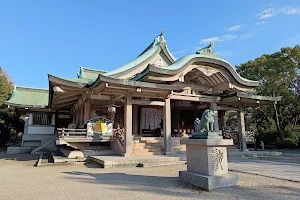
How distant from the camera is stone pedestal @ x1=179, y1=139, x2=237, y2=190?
17.3 feet

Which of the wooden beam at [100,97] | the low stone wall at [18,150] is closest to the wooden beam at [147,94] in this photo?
the wooden beam at [100,97]

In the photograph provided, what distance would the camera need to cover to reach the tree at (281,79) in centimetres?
2045

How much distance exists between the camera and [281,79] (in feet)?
69.8

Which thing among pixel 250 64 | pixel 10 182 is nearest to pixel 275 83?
pixel 250 64

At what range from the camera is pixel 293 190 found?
16.4 ft

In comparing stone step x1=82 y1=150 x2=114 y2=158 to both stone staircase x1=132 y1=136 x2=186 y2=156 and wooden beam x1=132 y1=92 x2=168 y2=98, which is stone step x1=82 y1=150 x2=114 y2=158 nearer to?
stone staircase x1=132 y1=136 x2=186 y2=156

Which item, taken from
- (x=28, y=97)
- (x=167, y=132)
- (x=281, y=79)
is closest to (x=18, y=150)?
(x=28, y=97)

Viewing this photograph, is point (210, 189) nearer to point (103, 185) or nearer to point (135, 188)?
point (135, 188)

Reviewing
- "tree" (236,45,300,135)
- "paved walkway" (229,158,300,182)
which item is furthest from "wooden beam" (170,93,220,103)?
"tree" (236,45,300,135)

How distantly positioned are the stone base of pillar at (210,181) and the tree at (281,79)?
18.5 metres

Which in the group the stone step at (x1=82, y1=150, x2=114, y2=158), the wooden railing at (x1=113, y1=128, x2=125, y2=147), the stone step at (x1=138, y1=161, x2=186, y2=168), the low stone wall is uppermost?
the wooden railing at (x1=113, y1=128, x2=125, y2=147)

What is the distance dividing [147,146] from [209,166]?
281 inches

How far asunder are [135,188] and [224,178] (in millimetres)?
2294

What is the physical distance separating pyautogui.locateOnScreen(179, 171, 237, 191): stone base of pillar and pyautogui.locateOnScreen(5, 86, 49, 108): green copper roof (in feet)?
56.9
